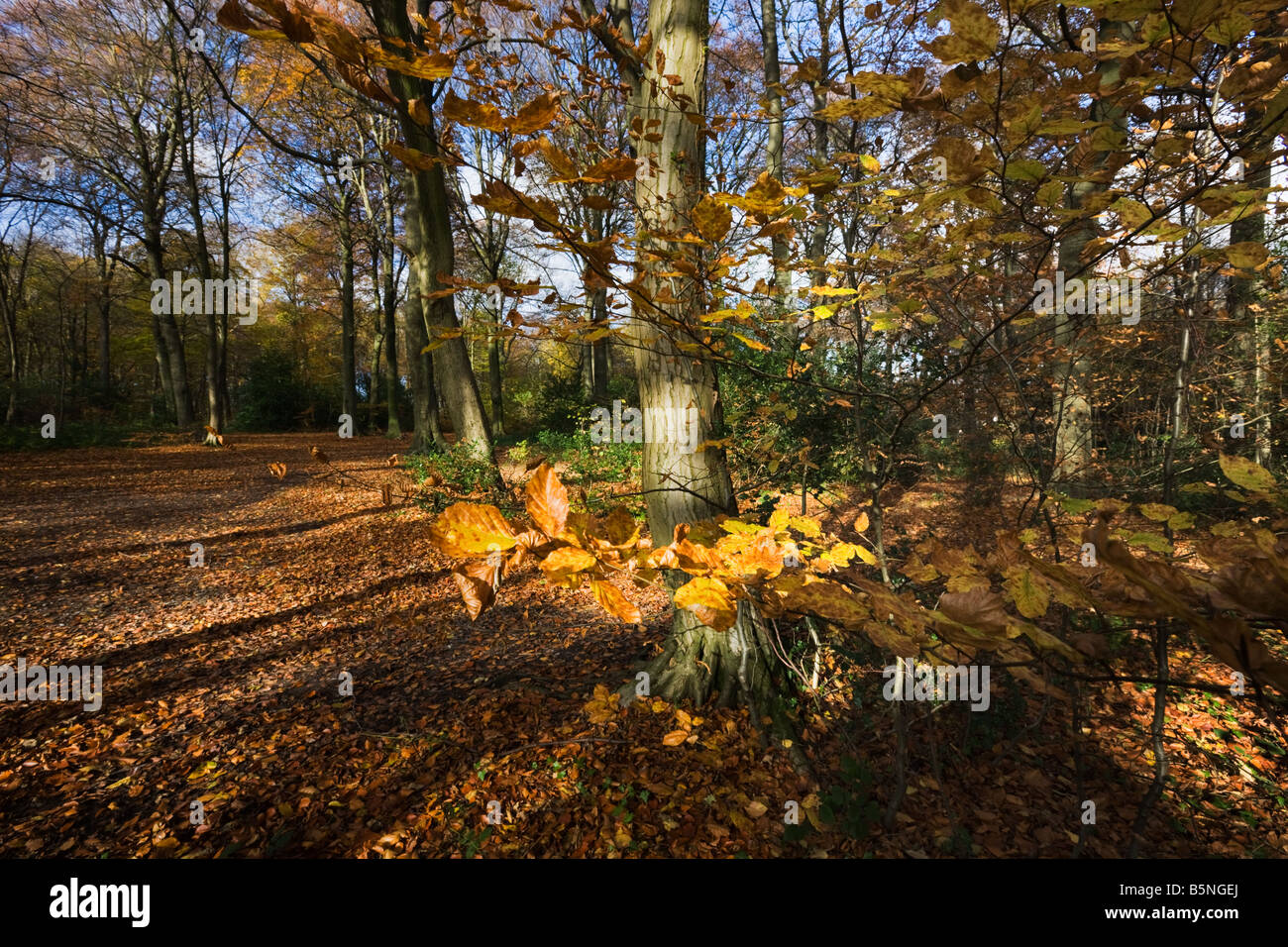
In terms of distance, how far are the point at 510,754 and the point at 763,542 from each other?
7.62 feet

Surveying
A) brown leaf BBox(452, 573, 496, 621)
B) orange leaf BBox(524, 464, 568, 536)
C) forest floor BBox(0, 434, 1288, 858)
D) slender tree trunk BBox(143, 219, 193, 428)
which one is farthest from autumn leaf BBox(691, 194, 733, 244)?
slender tree trunk BBox(143, 219, 193, 428)

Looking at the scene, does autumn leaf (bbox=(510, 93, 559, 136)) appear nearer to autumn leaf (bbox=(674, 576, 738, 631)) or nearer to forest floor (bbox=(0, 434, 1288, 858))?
autumn leaf (bbox=(674, 576, 738, 631))

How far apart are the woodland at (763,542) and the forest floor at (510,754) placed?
0.07 ft

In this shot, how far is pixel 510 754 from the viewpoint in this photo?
2.69 m

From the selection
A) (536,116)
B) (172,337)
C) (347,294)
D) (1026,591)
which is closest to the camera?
(536,116)

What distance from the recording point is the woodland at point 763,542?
0.95 m

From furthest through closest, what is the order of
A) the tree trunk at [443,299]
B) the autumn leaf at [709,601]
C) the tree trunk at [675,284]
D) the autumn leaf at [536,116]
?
the tree trunk at [443,299] < the tree trunk at [675,284] < the autumn leaf at [709,601] < the autumn leaf at [536,116]

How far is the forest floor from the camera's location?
7.41 ft

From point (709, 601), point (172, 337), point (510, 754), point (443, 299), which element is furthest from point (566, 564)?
point (172, 337)

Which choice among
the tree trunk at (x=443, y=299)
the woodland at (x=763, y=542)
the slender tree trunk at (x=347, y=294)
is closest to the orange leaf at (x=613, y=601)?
the woodland at (x=763, y=542)

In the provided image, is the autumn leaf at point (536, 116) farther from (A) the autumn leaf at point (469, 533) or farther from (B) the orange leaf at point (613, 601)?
(B) the orange leaf at point (613, 601)

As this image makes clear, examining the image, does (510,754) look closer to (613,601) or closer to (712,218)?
(613,601)
